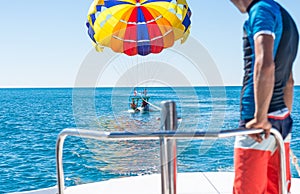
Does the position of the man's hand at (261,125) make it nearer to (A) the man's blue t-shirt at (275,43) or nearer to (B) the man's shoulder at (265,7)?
(A) the man's blue t-shirt at (275,43)

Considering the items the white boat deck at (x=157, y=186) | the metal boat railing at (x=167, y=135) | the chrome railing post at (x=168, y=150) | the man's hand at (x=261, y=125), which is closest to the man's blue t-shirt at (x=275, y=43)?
the man's hand at (x=261, y=125)

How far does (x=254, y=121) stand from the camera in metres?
1.75

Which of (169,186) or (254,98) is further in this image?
(254,98)

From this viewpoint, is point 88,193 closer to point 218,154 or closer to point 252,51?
point 252,51

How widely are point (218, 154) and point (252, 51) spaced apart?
12.3m

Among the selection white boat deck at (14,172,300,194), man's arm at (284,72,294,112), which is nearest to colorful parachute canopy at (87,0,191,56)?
white boat deck at (14,172,300,194)

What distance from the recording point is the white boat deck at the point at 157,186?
10.8 feet

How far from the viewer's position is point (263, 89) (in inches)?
68.0

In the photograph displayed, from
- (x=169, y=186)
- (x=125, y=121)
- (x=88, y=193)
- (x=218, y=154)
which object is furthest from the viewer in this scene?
(x=125, y=121)

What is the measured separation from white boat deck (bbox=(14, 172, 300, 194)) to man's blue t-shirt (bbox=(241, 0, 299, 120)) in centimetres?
149

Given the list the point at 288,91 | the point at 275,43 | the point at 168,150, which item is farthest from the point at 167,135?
the point at 288,91

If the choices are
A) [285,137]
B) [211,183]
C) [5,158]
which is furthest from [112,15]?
[5,158]

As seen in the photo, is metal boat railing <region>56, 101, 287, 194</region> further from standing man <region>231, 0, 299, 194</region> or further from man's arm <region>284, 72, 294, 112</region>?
man's arm <region>284, 72, 294, 112</region>

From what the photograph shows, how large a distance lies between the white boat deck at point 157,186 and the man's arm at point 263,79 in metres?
1.59
